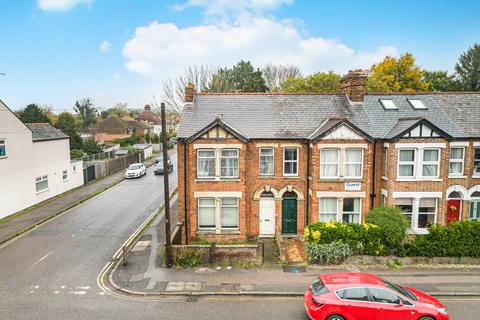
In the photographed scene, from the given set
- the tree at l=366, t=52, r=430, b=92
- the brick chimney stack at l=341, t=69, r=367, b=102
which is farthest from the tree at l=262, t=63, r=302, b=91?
the brick chimney stack at l=341, t=69, r=367, b=102

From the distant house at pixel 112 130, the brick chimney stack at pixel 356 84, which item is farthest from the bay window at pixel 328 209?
the distant house at pixel 112 130

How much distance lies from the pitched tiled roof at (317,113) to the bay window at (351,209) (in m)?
3.94

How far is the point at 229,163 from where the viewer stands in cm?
2011

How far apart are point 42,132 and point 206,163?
2007cm

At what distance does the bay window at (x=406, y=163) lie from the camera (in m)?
19.6

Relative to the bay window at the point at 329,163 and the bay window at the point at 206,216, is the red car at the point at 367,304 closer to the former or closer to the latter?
the bay window at the point at 329,163

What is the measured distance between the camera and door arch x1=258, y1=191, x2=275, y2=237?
2072 cm

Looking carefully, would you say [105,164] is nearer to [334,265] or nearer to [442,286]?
[334,265]

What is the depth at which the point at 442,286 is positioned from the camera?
14641 millimetres

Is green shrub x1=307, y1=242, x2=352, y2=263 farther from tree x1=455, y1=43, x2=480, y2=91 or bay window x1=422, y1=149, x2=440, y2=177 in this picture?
tree x1=455, y1=43, x2=480, y2=91

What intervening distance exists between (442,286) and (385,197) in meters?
6.20

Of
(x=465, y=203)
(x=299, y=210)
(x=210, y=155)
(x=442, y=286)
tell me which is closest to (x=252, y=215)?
(x=299, y=210)

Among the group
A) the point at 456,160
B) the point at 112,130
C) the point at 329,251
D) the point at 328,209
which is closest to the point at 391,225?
the point at 329,251

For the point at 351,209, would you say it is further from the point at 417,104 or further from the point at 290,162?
the point at 417,104
